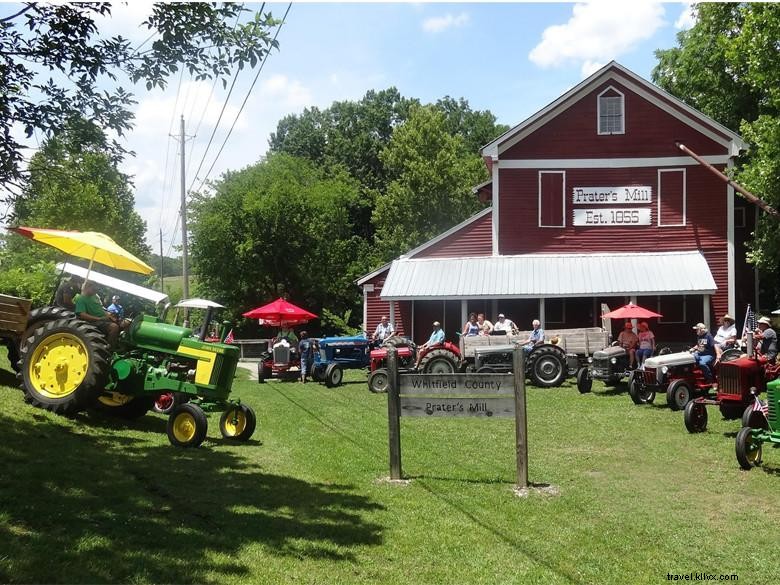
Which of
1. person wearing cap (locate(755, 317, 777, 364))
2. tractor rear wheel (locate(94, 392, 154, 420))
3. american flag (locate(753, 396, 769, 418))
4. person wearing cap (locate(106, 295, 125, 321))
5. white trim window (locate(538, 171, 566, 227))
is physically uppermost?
white trim window (locate(538, 171, 566, 227))

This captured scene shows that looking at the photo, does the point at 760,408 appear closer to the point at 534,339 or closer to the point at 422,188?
the point at 534,339

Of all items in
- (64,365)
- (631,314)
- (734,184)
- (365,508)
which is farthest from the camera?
(734,184)

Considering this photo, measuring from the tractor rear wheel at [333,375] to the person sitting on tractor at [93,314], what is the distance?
30.2 ft

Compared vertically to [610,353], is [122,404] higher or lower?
lower

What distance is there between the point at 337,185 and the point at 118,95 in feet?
129

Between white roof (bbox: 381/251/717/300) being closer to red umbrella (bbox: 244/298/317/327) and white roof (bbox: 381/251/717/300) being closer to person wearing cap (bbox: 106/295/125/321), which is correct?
red umbrella (bbox: 244/298/317/327)

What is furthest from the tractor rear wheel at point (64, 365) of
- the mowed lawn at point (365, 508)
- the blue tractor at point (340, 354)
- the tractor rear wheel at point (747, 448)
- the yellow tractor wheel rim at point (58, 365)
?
the blue tractor at point (340, 354)

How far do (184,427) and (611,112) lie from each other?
20.0 meters

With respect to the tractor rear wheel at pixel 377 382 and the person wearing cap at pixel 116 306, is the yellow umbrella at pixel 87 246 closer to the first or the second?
the person wearing cap at pixel 116 306

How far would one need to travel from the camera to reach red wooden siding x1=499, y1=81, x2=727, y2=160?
25125 millimetres

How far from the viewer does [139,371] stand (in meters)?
10.5

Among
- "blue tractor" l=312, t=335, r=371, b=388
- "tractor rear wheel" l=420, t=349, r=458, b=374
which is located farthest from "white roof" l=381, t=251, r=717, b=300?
"tractor rear wheel" l=420, t=349, r=458, b=374

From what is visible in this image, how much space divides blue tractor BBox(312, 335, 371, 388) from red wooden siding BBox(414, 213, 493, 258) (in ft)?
19.9

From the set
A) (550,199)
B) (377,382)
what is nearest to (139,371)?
(377,382)
